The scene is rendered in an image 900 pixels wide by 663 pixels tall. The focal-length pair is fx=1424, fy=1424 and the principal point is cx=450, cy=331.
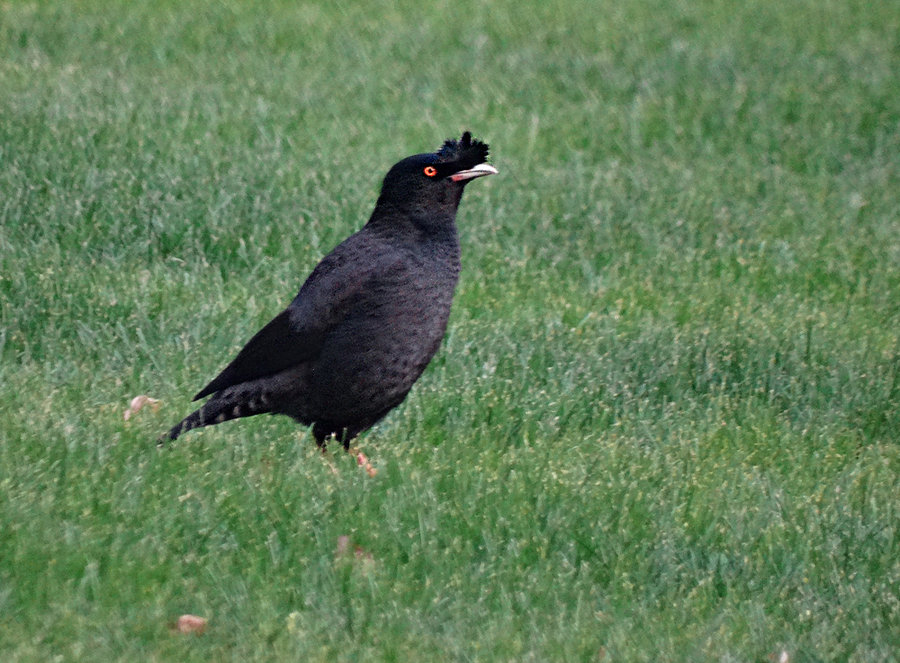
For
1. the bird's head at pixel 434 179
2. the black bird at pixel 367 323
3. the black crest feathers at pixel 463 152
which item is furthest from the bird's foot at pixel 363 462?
the black crest feathers at pixel 463 152

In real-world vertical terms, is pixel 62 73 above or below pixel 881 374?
above

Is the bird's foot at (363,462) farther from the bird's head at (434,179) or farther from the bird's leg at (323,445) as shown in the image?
the bird's head at (434,179)

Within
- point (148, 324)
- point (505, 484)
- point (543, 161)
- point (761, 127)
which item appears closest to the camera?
point (505, 484)

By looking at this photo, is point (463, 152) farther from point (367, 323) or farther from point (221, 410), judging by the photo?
point (221, 410)

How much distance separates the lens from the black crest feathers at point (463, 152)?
608 cm

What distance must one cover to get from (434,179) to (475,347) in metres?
1.47

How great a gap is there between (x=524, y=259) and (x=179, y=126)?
302 centimetres

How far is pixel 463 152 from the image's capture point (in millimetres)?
6090

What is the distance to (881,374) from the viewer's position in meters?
7.36

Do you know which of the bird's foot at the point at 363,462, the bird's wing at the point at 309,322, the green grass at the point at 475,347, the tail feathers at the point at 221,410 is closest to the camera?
the green grass at the point at 475,347

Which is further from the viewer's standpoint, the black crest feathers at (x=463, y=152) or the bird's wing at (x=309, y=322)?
the black crest feathers at (x=463, y=152)

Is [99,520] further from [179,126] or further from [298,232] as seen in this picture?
[179,126]

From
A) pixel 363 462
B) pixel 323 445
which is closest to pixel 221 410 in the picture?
pixel 323 445

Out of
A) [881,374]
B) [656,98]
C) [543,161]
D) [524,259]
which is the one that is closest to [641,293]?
[524,259]
